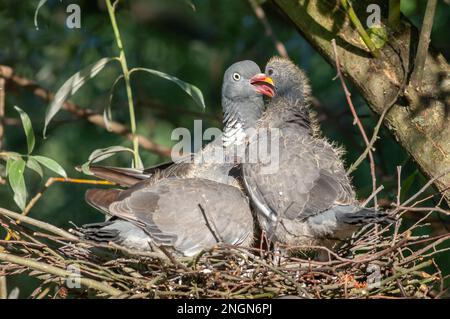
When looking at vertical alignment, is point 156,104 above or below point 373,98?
above

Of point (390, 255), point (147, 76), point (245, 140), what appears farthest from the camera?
point (147, 76)

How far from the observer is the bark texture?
393 cm

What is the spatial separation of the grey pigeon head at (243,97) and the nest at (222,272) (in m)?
Answer: 1.19

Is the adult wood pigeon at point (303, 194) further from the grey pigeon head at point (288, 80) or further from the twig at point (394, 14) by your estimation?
the twig at point (394, 14)

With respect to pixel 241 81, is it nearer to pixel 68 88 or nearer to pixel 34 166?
pixel 68 88

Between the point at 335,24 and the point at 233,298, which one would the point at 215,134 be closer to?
the point at 335,24

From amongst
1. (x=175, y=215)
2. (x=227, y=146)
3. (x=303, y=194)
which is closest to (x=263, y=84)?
(x=227, y=146)

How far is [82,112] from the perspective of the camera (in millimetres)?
5414

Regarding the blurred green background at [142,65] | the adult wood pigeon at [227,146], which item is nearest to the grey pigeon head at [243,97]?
the adult wood pigeon at [227,146]

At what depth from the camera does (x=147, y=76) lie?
643cm

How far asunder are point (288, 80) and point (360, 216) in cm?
116

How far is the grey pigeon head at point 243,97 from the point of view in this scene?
15.8 ft
